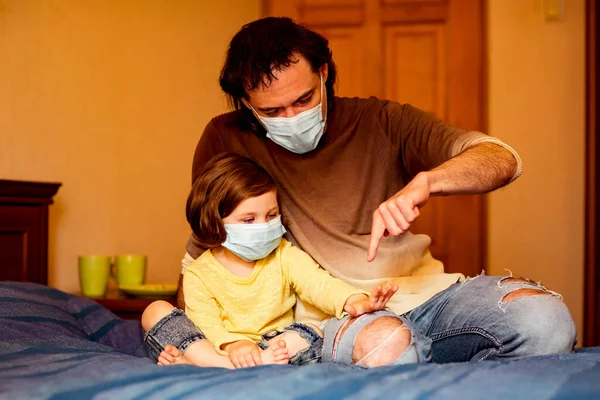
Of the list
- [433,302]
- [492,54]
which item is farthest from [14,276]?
[492,54]

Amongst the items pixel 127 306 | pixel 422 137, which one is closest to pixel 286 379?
pixel 422 137

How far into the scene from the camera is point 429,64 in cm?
354

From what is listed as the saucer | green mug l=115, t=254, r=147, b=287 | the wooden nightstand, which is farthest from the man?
green mug l=115, t=254, r=147, b=287

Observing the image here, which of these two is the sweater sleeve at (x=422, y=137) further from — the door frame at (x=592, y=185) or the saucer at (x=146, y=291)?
the door frame at (x=592, y=185)

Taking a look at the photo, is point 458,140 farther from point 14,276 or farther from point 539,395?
point 14,276

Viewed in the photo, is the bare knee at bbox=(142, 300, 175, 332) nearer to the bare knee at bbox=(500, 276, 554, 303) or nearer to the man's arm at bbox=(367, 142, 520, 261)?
the man's arm at bbox=(367, 142, 520, 261)

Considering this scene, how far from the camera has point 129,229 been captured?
3.00m

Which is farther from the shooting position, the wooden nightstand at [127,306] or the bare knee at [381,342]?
the wooden nightstand at [127,306]

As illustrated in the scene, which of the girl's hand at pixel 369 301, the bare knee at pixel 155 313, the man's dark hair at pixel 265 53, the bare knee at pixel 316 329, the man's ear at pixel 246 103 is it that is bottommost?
the bare knee at pixel 316 329

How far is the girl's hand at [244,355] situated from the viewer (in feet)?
4.31

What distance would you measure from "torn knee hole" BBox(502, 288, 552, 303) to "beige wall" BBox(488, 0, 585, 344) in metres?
2.07

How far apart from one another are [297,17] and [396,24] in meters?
0.50

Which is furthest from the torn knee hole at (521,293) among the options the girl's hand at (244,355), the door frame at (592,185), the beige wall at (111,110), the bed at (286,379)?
the door frame at (592,185)

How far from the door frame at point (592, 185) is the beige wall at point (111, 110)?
163 cm
